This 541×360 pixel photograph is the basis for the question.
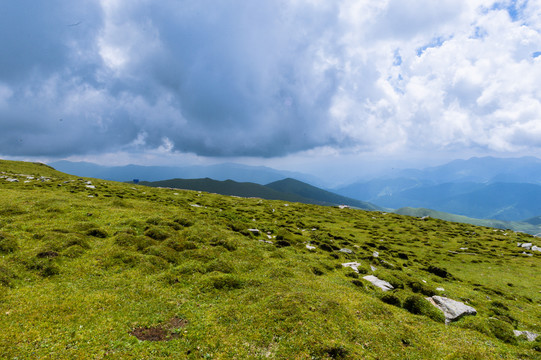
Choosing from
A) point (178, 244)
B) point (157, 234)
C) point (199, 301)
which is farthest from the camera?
point (157, 234)

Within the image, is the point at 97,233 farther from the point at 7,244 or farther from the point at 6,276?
the point at 6,276

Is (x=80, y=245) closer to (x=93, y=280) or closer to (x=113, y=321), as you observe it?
(x=93, y=280)

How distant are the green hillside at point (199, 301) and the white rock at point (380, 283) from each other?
3.30 feet

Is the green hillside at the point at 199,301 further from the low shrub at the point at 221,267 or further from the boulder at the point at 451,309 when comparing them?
the boulder at the point at 451,309

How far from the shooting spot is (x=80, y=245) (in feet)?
70.3

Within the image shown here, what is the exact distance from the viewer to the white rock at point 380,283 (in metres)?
23.7

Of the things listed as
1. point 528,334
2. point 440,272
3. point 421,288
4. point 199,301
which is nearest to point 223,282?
point 199,301

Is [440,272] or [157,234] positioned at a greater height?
[157,234]

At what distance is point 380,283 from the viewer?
Answer: 24.4m

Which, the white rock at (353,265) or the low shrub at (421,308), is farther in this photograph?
the white rock at (353,265)

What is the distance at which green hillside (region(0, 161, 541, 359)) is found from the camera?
1241 centimetres

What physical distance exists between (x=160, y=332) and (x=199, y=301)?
3.72 meters

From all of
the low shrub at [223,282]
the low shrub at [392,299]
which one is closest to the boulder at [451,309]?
the low shrub at [392,299]

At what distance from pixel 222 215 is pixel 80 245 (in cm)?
2559
